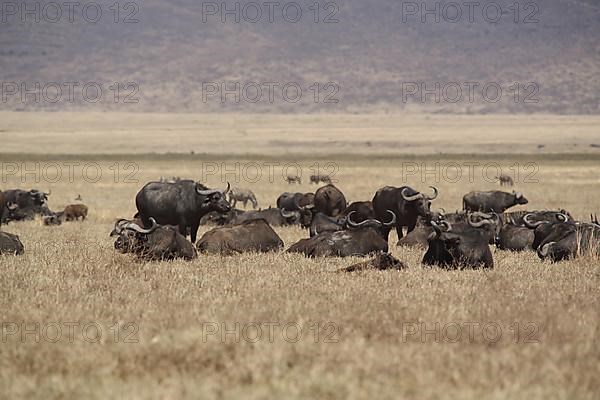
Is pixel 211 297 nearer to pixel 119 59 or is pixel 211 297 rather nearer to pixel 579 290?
pixel 579 290

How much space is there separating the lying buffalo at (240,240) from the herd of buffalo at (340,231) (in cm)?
2

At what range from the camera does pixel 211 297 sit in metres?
10.2

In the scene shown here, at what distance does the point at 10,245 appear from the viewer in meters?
14.0

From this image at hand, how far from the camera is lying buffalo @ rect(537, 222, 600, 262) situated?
43.4 ft

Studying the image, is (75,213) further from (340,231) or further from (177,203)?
(340,231)

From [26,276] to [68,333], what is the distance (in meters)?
3.11

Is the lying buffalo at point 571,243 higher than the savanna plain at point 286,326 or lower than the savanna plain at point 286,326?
higher

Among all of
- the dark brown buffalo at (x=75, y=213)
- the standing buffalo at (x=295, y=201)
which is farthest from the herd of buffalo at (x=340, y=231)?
the dark brown buffalo at (x=75, y=213)

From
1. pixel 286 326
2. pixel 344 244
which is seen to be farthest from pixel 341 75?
pixel 286 326

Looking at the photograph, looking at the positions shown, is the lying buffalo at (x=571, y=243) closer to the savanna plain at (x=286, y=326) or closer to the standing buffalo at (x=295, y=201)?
the savanna plain at (x=286, y=326)

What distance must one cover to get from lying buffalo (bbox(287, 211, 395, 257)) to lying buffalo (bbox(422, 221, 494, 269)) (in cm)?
144

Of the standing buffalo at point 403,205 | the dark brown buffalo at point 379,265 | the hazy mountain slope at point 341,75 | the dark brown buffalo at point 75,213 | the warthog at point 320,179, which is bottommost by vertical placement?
the dark brown buffalo at point 75,213

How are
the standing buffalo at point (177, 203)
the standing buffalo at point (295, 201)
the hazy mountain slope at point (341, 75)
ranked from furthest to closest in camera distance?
the hazy mountain slope at point (341, 75) < the standing buffalo at point (295, 201) < the standing buffalo at point (177, 203)

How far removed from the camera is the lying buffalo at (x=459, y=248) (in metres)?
12.7
